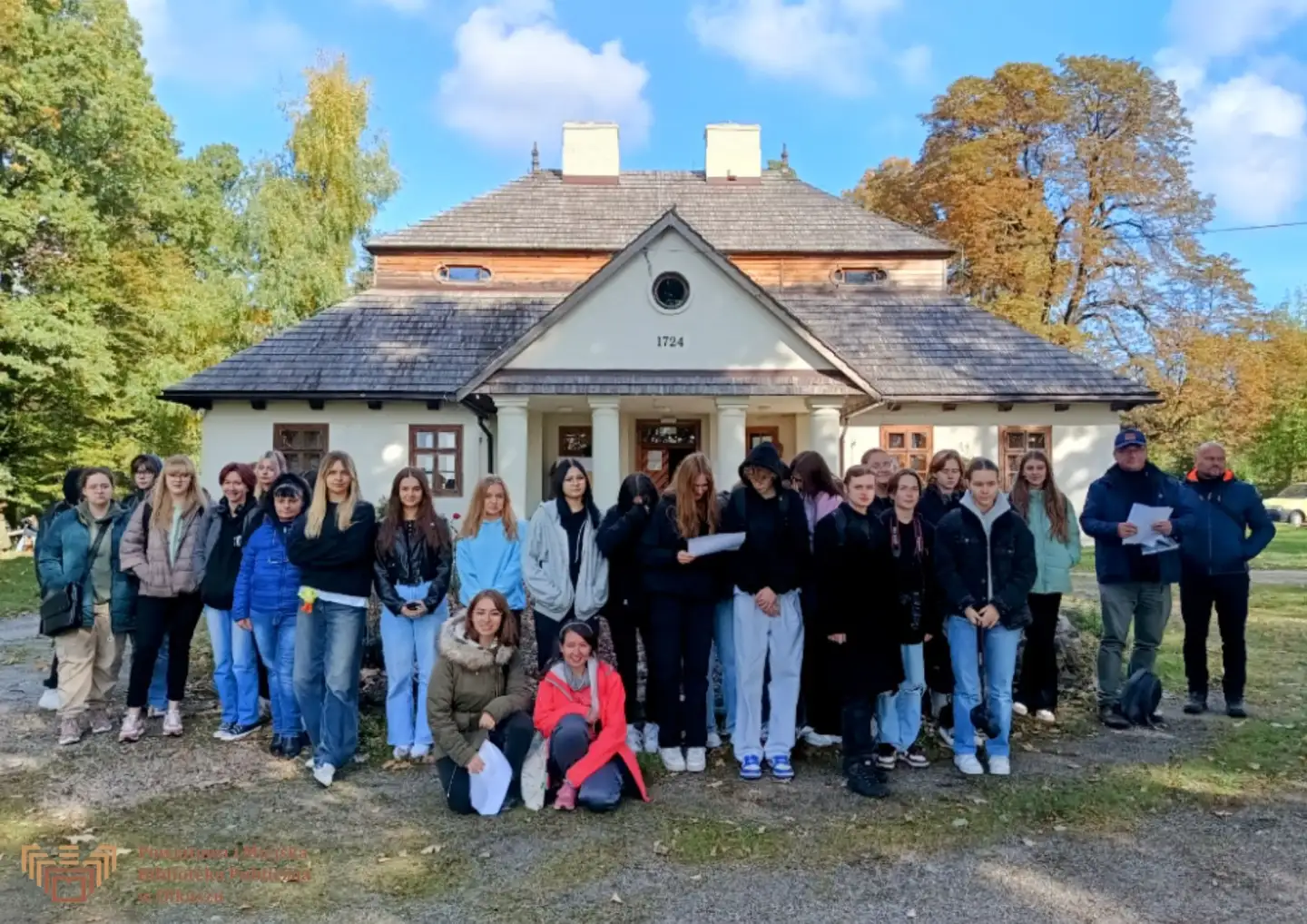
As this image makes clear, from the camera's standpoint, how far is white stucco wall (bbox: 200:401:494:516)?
16703mm

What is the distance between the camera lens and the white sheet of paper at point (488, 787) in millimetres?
4539

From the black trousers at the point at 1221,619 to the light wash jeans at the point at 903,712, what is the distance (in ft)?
7.83

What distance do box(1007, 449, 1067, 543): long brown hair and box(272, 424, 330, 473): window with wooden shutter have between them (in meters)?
13.8

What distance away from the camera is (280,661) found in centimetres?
556

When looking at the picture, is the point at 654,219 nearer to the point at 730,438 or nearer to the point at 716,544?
the point at 730,438

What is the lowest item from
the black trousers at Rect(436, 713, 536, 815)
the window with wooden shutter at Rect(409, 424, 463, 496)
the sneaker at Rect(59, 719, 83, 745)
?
the sneaker at Rect(59, 719, 83, 745)

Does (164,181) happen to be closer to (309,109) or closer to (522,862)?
(309,109)

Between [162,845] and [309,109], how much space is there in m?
21.7

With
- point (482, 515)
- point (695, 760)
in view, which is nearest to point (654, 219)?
point (482, 515)

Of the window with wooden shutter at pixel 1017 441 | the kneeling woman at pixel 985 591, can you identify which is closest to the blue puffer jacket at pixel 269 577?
the kneeling woman at pixel 985 591

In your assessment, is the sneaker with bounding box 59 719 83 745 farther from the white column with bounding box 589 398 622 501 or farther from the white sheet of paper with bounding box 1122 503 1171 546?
the white column with bounding box 589 398 622 501

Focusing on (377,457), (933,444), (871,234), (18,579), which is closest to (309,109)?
(377,457)

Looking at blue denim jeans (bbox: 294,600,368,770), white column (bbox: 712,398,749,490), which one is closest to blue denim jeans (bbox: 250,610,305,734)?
blue denim jeans (bbox: 294,600,368,770)

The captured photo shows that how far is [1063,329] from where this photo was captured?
2327cm
